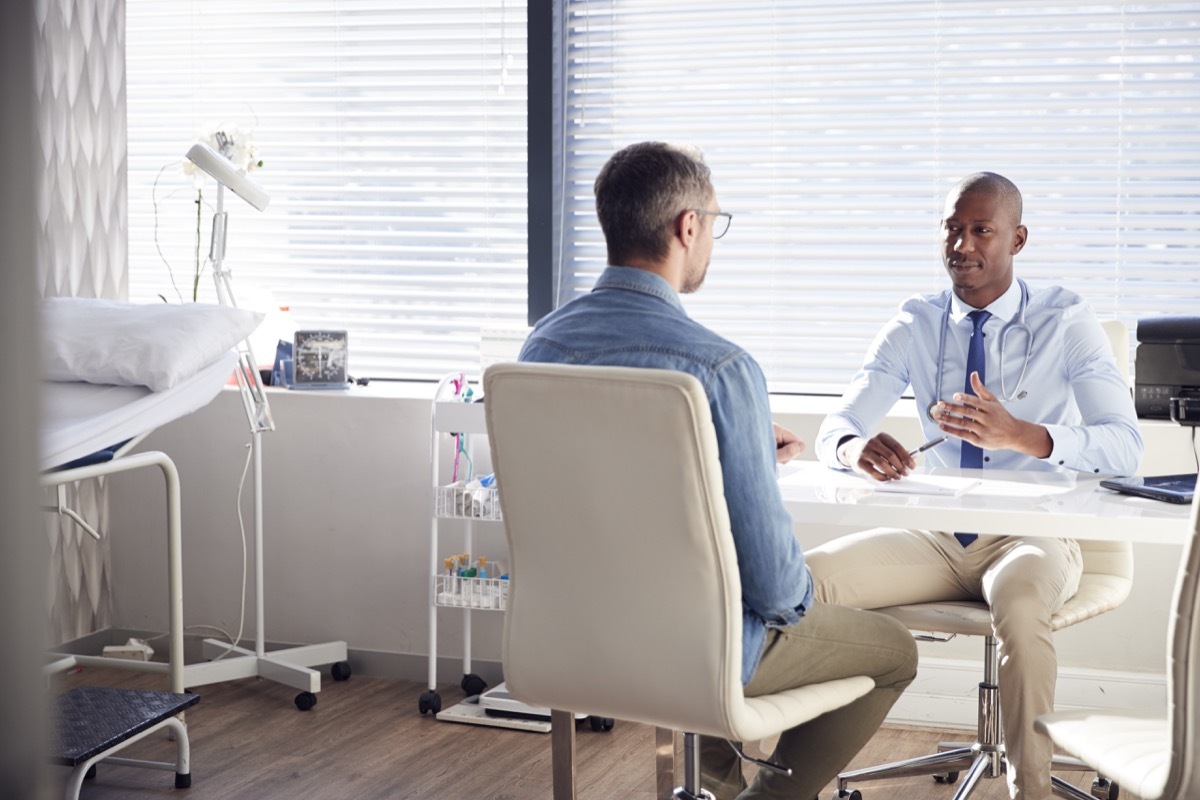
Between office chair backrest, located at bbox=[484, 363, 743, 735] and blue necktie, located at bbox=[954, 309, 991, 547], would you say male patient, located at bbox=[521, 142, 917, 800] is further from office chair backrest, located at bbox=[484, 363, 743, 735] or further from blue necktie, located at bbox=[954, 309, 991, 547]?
blue necktie, located at bbox=[954, 309, 991, 547]

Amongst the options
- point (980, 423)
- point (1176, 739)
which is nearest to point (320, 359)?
point (980, 423)

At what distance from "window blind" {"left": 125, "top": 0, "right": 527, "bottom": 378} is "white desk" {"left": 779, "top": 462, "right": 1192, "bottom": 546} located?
1779 mm

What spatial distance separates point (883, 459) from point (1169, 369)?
886 millimetres

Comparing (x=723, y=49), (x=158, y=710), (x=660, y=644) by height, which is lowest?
(x=158, y=710)

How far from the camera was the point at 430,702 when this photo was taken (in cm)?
321

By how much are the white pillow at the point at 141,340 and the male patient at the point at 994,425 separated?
144 centimetres

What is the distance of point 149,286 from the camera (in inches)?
156

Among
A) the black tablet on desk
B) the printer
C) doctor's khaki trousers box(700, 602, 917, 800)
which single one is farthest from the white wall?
doctor's khaki trousers box(700, 602, 917, 800)

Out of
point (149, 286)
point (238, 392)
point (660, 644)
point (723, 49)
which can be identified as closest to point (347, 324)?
point (238, 392)

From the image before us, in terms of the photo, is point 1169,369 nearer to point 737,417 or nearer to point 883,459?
point 883,459

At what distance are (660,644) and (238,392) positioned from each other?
235 cm

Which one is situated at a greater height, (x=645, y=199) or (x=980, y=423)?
(x=645, y=199)

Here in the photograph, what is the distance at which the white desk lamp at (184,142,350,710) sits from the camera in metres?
3.16

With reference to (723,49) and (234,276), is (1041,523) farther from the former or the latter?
(234,276)
